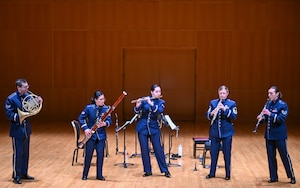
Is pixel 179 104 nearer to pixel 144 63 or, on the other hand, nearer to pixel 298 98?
pixel 144 63

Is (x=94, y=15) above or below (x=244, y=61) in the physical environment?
above

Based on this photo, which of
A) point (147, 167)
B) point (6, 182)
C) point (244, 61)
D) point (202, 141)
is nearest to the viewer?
point (6, 182)

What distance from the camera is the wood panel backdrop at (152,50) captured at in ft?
51.5

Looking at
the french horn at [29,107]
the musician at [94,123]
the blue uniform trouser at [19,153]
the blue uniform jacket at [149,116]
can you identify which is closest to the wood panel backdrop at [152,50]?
the blue uniform jacket at [149,116]

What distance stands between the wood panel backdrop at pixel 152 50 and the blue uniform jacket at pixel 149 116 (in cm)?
776

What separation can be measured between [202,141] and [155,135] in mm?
1963

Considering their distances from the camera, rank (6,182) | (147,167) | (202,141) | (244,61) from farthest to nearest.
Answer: (244,61)
(202,141)
(147,167)
(6,182)

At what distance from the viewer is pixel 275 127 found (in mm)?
7840

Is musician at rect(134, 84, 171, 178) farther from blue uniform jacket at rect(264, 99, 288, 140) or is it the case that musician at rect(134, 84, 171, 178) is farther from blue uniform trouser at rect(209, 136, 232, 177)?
blue uniform jacket at rect(264, 99, 288, 140)

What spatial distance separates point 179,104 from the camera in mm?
16156

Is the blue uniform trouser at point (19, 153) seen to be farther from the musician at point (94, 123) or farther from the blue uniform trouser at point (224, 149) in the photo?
the blue uniform trouser at point (224, 149)

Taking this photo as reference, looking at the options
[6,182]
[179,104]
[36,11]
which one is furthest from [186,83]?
[6,182]

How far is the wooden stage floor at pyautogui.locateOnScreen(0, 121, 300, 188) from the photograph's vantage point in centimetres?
797

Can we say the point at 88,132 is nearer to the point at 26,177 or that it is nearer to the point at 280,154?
the point at 26,177
